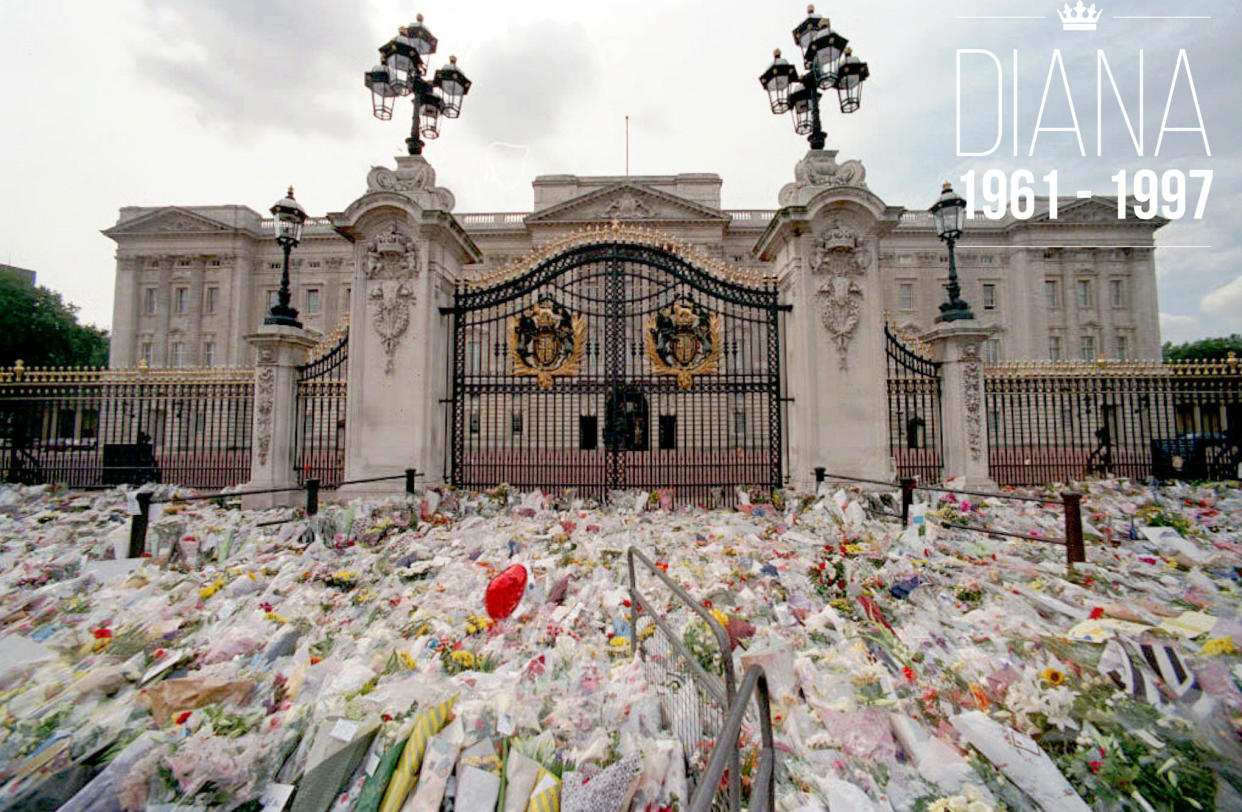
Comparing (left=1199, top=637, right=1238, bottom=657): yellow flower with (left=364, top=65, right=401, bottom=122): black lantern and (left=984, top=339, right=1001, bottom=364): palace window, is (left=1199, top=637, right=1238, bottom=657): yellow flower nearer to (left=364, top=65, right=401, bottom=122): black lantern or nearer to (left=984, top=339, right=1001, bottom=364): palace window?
(left=364, top=65, right=401, bottom=122): black lantern

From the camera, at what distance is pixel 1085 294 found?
141 feet

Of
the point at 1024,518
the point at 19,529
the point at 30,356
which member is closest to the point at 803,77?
the point at 1024,518

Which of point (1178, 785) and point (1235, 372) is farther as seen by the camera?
point (1235, 372)

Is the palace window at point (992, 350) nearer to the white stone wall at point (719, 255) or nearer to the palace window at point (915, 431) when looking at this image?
the white stone wall at point (719, 255)

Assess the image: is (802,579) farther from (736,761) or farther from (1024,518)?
(1024,518)

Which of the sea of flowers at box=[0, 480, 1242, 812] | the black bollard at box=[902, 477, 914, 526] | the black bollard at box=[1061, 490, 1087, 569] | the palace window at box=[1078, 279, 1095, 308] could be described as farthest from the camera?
the palace window at box=[1078, 279, 1095, 308]

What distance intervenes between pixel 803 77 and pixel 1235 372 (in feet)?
36.8

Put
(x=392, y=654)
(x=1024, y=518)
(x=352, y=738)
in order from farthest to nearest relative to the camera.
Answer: (x=1024, y=518), (x=392, y=654), (x=352, y=738)

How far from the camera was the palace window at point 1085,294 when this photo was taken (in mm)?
42781

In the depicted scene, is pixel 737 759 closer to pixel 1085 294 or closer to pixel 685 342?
pixel 685 342

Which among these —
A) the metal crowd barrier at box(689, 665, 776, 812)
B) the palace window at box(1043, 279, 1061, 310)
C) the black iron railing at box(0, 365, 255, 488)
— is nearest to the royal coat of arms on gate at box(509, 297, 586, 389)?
the black iron railing at box(0, 365, 255, 488)

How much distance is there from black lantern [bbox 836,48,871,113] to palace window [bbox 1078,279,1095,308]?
4660 cm

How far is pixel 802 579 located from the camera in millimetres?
5137

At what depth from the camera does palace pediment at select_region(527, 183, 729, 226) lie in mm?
36281
